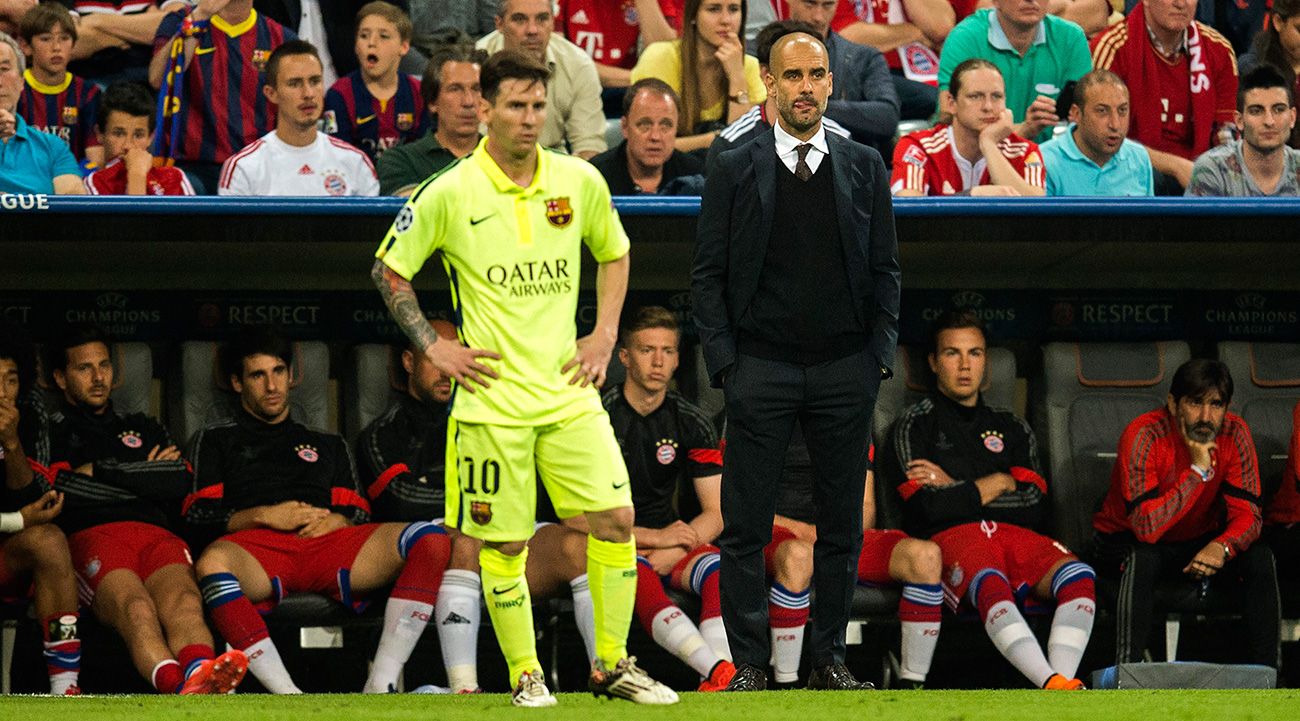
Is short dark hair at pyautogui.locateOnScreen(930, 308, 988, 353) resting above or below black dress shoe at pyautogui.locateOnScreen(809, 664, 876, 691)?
above

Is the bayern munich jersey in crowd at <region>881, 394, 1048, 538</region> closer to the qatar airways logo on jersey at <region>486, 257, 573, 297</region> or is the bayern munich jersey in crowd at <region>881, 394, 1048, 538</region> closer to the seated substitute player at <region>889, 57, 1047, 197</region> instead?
the seated substitute player at <region>889, 57, 1047, 197</region>

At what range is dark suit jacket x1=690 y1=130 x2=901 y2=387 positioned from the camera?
5020 mm

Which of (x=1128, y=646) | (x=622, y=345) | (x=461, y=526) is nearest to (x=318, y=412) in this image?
(x=622, y=345)

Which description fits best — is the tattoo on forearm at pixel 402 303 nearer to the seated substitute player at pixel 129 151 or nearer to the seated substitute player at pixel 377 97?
the seated substitute player at pixel 129 151

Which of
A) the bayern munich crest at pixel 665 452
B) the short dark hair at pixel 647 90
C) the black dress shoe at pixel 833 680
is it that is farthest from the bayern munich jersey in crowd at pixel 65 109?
the black dress shoe at pixel 833 680

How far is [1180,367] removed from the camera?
275 inches

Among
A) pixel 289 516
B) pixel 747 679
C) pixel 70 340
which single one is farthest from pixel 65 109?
pixel 747 679

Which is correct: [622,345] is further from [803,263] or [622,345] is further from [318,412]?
[803,263]

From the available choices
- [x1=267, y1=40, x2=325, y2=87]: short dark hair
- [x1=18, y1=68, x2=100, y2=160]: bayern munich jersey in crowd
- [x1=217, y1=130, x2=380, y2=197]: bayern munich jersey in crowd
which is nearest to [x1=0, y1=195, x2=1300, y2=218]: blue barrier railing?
[x1=217, y1=130, x2=380, y2=197]: bayern munich jersey in crowd

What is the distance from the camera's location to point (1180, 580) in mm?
6863

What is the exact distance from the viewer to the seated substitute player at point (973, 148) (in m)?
7.34

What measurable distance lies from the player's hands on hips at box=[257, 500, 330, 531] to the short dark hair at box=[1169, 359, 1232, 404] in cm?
342

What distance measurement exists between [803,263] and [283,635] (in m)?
3.13

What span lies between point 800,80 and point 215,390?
3.41 m
